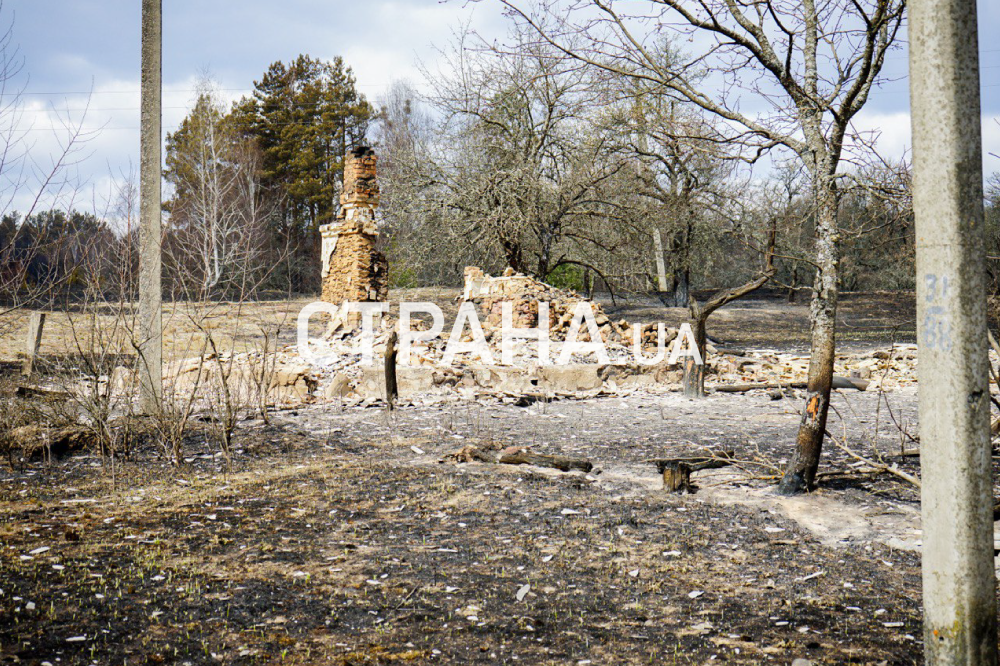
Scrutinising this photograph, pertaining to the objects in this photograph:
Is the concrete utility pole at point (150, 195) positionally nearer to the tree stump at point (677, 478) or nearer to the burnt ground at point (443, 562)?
the burnt ground at point (443, 562)

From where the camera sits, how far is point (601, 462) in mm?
7332

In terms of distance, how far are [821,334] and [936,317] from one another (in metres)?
3.34

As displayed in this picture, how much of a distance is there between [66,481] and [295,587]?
11.2 ft

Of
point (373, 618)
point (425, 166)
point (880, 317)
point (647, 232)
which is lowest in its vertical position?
point (373, 618)

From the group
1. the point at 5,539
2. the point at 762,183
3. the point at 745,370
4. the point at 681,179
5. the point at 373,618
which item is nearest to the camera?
the point at 373,618

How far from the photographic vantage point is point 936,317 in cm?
245

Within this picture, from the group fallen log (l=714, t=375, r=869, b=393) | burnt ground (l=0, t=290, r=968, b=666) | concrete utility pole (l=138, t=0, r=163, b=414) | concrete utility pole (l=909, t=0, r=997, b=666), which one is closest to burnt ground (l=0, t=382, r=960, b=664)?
burnt ground (l=0, t=290, r=968, b=666)

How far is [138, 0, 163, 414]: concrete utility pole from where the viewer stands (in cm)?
824

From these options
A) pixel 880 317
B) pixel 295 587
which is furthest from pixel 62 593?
pixel 880 317

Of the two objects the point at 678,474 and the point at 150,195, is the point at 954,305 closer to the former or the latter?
the point at 678,474

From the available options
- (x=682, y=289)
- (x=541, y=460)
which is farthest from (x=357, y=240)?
(x=682, y=289)

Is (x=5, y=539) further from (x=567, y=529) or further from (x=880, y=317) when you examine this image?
(x=880, y=317)

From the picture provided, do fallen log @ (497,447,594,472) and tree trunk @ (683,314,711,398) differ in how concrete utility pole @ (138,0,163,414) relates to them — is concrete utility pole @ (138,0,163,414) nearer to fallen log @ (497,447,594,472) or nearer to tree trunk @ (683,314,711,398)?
fallen log @ (497,447,594,472)

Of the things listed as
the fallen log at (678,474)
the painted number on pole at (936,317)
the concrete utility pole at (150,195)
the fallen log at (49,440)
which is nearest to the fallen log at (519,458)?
the fallen log at (678,474)
